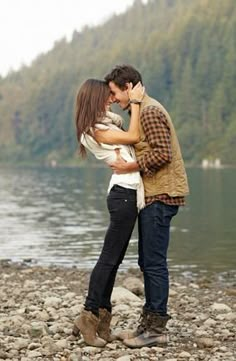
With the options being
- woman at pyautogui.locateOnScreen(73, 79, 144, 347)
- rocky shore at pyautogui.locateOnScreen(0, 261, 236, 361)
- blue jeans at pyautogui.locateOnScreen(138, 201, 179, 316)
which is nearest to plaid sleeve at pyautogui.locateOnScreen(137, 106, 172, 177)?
woman at pyautogui.locateOnScreen(73, 79, 144, 347)

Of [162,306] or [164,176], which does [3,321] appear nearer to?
[162,306]

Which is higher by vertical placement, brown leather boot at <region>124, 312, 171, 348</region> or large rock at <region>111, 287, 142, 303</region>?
brown leather boot at <region>124, 312, 171, 348</region>

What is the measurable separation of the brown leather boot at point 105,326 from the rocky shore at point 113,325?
6.5 inches

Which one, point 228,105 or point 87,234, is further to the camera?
point 228,105

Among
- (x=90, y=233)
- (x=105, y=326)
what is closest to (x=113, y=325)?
(x=105, y=326)

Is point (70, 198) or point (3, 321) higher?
point (3, 321)

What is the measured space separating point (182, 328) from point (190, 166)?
152835 millimetres

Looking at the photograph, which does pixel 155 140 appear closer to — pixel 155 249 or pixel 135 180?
pixel 135 180

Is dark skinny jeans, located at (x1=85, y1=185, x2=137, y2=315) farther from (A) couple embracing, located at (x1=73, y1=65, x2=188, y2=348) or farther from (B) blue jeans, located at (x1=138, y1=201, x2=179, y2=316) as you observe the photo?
(B) blue jeans, located at (x1=138, y1=201, x2=179, y2=316)

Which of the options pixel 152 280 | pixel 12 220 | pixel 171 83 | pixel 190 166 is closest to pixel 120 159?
pixel 152 280

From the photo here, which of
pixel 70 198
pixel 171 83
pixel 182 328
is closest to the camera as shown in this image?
pixel 182 328

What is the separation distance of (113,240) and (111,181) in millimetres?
657

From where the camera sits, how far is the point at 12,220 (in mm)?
43031

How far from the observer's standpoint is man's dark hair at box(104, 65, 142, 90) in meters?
8.11
